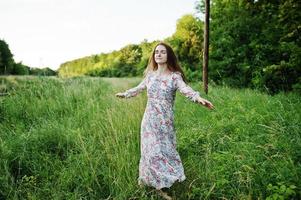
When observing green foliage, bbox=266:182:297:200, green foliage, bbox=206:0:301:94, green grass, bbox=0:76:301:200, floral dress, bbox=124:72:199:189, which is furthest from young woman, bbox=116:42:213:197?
green foliage, bbox=206:0:301:94

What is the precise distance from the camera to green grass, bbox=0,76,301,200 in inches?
138

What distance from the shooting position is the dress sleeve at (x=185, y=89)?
3.61m

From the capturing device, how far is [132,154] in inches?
165

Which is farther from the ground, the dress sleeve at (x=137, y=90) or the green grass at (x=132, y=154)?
the dress sleeve at (x=137, y=90)

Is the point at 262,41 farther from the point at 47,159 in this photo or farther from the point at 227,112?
the point at 47,159

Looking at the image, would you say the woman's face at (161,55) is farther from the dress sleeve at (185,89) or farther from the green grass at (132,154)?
the green grass at (132,154)

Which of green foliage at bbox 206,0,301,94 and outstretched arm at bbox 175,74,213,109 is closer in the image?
outstretched arm at bbox 175,74,213,109

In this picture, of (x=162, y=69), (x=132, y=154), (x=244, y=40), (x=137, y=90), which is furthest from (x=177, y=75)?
(x=244, y=40)

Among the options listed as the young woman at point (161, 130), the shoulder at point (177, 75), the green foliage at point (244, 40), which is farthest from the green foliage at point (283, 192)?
the green foliage at point (244, 40)

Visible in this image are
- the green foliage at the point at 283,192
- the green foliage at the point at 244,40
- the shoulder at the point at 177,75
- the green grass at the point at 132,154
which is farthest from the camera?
the green foliage at the point at 244,40

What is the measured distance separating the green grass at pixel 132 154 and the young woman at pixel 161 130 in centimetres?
17

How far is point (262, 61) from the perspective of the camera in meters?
12.0

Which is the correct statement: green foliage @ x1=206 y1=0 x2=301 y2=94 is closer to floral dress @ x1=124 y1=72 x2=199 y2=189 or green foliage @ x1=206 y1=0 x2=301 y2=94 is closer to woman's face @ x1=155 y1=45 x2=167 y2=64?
woman's face @ x1=155 y1=45 x2=167 y2=64

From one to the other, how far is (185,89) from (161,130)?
513mm
